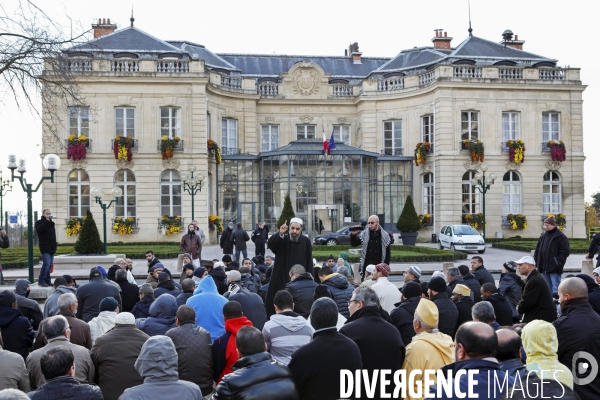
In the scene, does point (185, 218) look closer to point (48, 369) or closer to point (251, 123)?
point (251, 123)

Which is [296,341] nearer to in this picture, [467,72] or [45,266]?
[45,266]

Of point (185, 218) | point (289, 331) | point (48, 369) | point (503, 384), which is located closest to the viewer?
point (503, 384)

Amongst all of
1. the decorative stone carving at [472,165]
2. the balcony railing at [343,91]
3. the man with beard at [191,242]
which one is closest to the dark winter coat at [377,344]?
the man with beard at [191,242]

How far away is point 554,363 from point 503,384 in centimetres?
98

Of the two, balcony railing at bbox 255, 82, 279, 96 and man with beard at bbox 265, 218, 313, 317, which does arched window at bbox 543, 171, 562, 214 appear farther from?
man with beard at bbox 265, 218, 313, 317

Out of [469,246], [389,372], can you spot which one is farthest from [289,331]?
[469,246]

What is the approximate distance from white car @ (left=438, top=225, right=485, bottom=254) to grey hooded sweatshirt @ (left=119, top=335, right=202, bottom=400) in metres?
24.4

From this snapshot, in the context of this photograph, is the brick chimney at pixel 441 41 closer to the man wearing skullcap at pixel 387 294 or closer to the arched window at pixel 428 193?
the arched window at pixel 428 193

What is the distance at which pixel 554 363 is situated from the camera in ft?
15.7

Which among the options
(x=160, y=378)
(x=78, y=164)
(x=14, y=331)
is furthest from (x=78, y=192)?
(x=160, y=378)

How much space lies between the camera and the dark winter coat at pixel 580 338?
5352mm

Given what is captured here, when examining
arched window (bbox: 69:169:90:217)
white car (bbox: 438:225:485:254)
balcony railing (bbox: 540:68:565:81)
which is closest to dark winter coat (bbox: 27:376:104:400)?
white car (bbox: 438:225:485:254)

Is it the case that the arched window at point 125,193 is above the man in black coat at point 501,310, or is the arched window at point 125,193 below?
above

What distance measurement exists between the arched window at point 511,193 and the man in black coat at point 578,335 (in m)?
30.5
